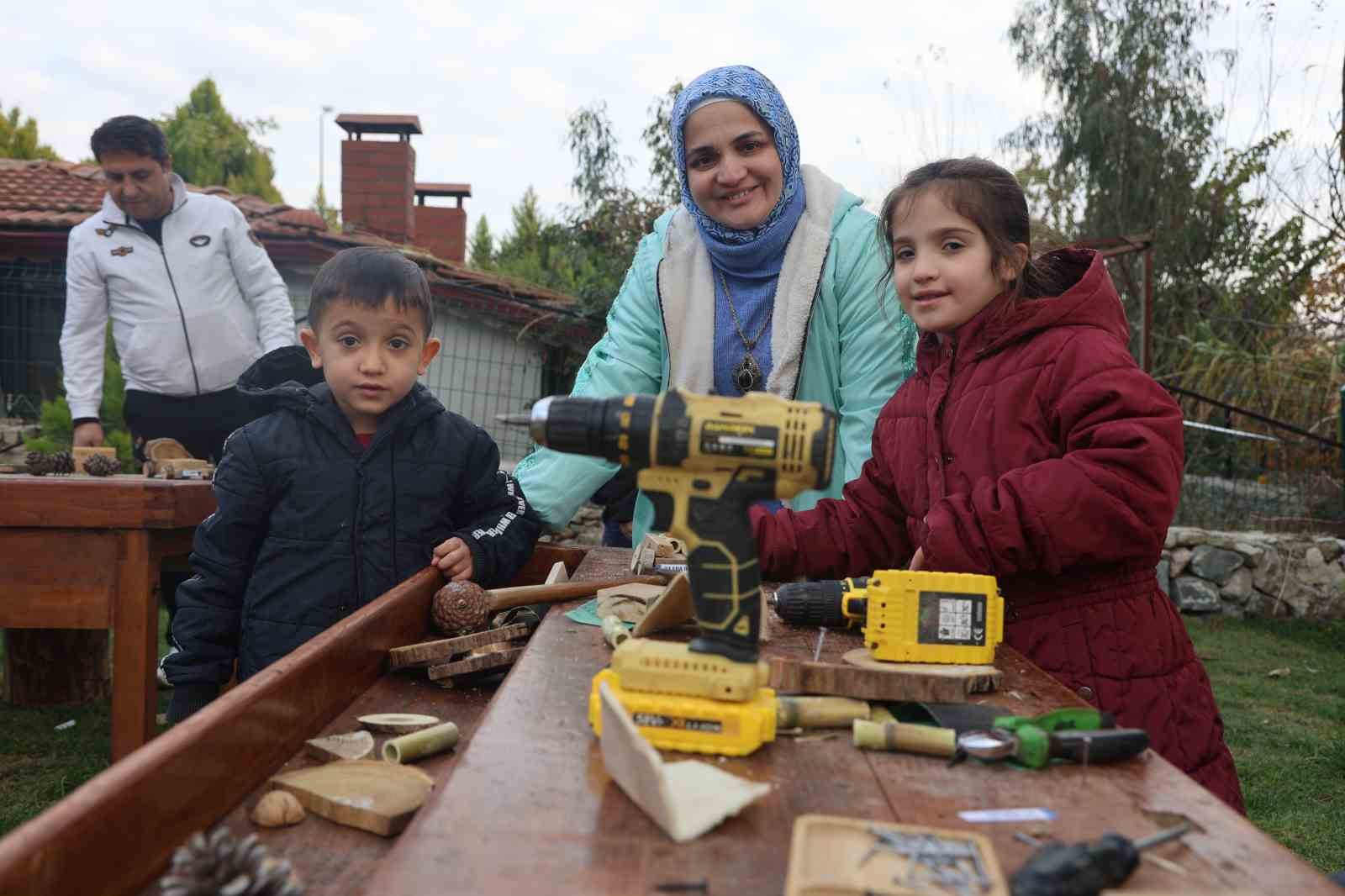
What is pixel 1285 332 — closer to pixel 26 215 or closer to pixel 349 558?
pixel 349 558

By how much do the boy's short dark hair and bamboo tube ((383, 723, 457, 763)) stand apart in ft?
4.22

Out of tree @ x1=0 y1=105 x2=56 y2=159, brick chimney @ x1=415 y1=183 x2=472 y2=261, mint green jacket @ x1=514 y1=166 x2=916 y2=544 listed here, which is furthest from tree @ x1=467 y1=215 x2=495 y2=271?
mint green jacket @ x1=514 y1=166 x2=916 y2=544

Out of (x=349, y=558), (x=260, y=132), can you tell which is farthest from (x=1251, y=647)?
(x=260, y=132)

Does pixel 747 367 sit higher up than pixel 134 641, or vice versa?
pixel 747 367

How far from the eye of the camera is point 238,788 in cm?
140

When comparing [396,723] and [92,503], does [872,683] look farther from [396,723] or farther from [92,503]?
[92,503]

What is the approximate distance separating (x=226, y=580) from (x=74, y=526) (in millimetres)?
709

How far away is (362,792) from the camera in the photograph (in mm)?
1425

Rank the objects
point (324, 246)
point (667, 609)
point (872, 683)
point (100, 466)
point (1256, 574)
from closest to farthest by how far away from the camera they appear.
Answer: point (872, 683)
point (667, 609)
point (100, 466)
point (1256, 574)
point (324, 246)

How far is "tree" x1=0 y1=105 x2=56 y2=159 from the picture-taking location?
936 inches

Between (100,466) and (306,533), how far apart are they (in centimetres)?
146

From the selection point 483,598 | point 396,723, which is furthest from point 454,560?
point 396,723

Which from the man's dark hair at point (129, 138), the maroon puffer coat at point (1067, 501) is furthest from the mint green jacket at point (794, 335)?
the man's dark hair at point (129, 138)

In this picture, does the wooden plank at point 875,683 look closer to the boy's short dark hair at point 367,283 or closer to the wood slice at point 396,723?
the wood slice at point 396,723
